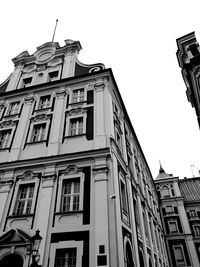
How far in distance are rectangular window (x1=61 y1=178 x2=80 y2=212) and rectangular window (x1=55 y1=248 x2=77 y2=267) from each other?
2216 mm

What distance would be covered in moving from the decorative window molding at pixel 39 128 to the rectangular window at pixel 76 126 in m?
1.81

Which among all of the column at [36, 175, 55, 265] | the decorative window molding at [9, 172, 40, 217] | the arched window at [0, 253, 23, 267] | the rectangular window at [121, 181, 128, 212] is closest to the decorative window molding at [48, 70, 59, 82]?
the decorative window molding at [9, 172, 40, 217]

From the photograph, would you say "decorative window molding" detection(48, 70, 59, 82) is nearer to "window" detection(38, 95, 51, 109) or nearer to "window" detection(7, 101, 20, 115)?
"window" detection(38, 95, 51, 109)

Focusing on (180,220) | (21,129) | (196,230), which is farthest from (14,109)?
(196,230)

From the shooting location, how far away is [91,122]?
56.3 feet

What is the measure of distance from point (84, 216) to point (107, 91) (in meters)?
10.5

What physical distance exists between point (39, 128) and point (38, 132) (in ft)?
1.33

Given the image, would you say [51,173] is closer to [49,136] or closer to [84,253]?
[49,136]

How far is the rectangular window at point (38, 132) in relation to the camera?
17672 millimetres

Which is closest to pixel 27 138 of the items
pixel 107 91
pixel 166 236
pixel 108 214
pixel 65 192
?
pixel 65 192

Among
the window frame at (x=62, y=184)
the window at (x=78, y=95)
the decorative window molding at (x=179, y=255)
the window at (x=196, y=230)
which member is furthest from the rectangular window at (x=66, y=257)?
the window at (x=196, y=230)

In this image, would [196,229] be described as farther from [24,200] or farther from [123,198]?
[24,200]

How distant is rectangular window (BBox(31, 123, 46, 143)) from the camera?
1767cm

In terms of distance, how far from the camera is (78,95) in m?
19.8
